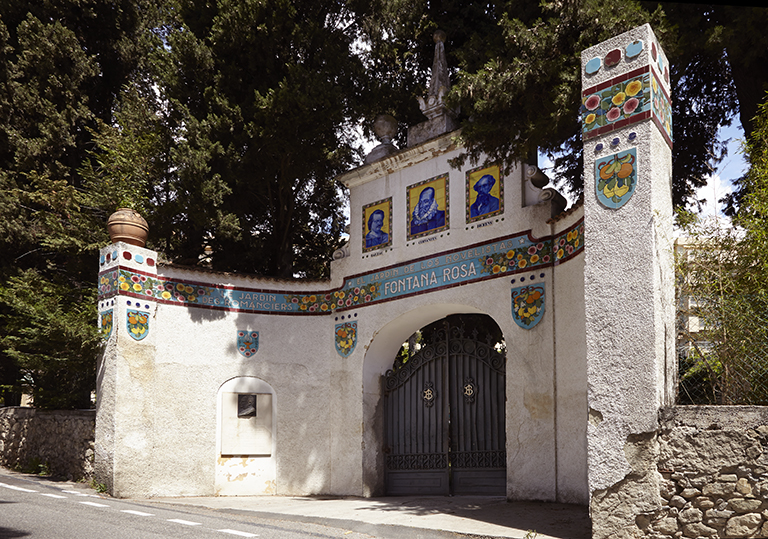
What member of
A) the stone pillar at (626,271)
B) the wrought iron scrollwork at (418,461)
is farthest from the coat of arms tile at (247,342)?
the stone pillar at (626,271)

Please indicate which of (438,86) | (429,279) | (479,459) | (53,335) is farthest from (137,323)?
(438,86)

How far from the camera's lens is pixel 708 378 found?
245 inches

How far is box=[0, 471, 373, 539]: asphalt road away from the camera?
6.38 m

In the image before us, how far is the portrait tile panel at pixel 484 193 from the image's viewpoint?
9.73 meters

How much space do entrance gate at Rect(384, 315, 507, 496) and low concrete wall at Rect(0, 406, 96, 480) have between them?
4658 mm

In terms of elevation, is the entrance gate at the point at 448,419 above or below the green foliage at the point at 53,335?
below

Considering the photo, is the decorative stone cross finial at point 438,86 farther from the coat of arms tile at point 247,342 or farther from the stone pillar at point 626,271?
the coat of arms tile at point 247,342

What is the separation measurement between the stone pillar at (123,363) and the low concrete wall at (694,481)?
21.6 ft

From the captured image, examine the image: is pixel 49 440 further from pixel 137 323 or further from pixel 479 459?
pixel 479 459

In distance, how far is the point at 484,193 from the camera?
9.91m

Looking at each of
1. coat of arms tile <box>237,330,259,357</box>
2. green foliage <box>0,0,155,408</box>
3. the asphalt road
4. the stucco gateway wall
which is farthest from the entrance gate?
green foliage <box>0,0,155,408</box>

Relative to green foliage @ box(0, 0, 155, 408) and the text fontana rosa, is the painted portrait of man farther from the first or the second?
green foliage @ box(0, 0, 155, 408)

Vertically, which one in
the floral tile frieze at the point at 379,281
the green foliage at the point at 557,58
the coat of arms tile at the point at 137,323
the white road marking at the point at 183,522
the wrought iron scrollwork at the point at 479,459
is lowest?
the white road marking at the point at 183,522

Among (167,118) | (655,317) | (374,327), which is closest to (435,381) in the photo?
(374,327)
